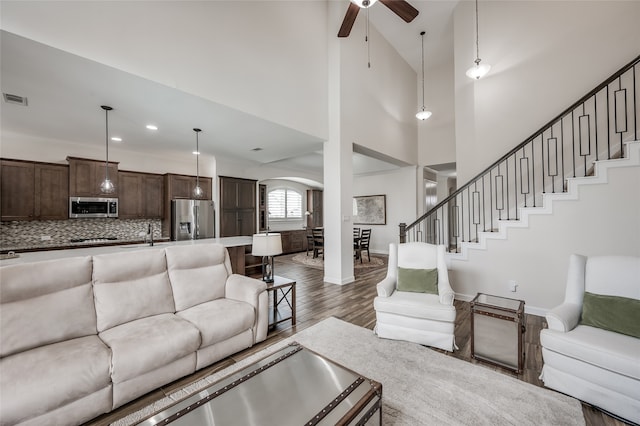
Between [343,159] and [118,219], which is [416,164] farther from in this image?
[118,219]

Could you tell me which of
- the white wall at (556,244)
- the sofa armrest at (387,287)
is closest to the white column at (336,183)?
the sofa armrest at (387,287)

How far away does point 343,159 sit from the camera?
16.5 ft

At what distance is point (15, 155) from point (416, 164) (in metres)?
9.19

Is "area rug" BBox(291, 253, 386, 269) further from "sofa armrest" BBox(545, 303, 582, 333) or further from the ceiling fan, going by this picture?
the ceiling fan

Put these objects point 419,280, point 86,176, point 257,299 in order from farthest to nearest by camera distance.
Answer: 1. point 86,176
2. point 419,280
3. point 257,299

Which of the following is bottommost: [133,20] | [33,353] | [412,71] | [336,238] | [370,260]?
[370,260]

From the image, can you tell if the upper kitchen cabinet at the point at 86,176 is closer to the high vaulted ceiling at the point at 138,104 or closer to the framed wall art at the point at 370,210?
the high vaulted ceiling at the point at 138,104

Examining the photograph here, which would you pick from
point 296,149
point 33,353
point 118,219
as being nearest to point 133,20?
→ point 33,353

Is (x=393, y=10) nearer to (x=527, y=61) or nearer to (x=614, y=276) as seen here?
(x=527, y=61)

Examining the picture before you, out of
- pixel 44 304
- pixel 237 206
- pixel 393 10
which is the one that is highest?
pixel 393 10

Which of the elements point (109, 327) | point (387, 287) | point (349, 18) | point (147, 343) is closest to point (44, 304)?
point (109, 327)

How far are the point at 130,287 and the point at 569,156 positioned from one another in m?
6.31

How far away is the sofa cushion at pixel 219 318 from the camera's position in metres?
2.23

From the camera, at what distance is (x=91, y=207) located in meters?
5.15
